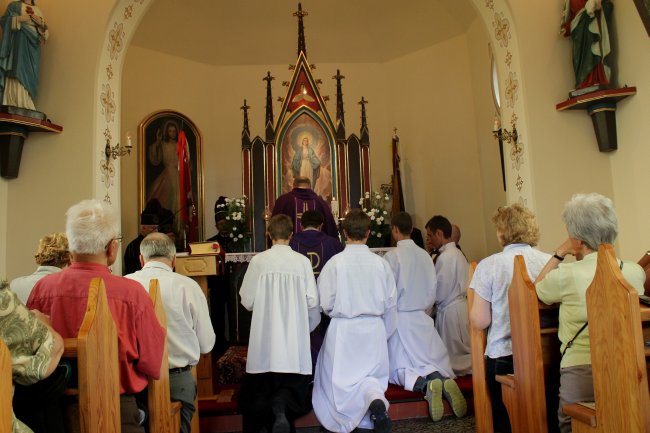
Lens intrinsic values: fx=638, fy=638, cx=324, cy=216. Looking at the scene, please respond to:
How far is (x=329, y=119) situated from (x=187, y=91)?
2.72 meters

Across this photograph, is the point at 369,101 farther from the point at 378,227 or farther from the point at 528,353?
the point at 528,353

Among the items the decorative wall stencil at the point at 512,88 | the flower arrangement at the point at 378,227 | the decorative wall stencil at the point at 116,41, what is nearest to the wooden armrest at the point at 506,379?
the decorative wall stencil at the point at 512,88

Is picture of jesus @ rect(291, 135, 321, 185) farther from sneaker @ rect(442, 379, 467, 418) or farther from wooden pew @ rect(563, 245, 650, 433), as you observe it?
wooden pew @ rect(563, 245, 650, 433)

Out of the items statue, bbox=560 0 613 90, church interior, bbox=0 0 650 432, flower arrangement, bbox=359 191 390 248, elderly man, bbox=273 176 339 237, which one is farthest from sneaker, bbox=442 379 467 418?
flower arrangement, bbox=359 191 390 248

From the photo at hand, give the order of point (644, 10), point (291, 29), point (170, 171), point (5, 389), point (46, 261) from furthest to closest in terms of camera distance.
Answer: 1. point (291, 29)
2. point (170, 171)
3. point (644, 10)
4. point (46, 261)
5. point (5, 389)

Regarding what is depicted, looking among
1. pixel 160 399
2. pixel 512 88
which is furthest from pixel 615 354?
pixel 512 88

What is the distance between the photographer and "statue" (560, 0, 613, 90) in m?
6.08

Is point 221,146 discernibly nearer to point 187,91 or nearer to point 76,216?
point 187,91

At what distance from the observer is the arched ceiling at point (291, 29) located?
34.0ft

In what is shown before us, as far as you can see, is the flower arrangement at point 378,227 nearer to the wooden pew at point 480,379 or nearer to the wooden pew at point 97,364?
the wooden pew at point 480,379

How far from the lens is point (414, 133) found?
10.8 m

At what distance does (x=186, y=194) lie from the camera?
8656 mm

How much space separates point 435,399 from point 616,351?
8.51 feet


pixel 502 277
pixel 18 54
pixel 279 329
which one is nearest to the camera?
pixel 502 277
